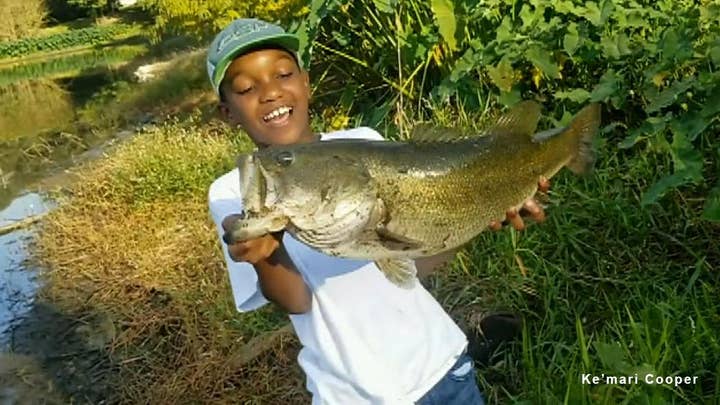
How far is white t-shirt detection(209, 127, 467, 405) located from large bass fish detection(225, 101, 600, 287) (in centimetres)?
30

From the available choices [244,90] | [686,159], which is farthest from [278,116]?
[686,159]

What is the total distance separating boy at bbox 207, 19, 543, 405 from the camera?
1950 millimetres

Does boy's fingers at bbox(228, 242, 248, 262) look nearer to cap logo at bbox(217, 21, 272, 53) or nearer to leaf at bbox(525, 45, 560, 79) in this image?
cap logo at bbox(217, 21, 272, 53)

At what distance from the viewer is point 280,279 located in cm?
187

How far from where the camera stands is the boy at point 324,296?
6.40ft

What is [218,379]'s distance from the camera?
432 cm

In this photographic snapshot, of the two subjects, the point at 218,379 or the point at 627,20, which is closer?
the point at 627,20

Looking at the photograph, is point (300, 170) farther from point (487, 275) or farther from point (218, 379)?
point (218, 379)

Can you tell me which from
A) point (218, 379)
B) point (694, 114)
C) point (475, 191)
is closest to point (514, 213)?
point (475, 191)

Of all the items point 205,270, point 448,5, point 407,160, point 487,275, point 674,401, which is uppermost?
point 407,160

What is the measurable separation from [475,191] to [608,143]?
7.94 ft

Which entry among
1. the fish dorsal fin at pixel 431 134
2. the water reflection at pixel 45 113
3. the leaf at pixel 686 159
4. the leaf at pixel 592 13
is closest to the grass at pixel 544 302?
the leaf at pixel 686 159

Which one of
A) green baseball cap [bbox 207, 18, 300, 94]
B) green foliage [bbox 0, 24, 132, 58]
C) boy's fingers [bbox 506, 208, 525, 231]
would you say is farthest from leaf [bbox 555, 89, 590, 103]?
green foliage [bbox 0, 24, 132, 58]

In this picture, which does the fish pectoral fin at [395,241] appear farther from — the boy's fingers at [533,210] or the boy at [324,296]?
the boy's fingers at [533,210]
